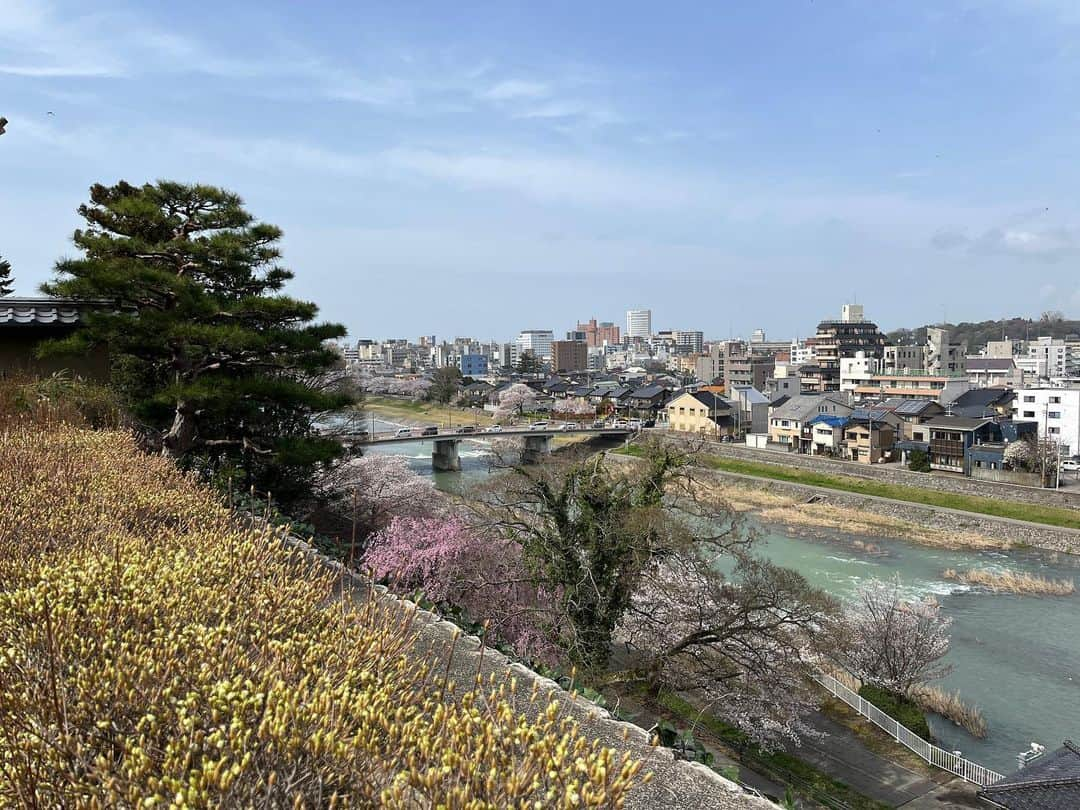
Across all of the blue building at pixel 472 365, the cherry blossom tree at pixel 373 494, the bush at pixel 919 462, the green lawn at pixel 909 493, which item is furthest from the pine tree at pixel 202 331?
the blue building at pixel 472 365

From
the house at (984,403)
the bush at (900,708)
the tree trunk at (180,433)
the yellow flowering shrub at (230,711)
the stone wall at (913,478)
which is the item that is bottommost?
the bush at (900,708)

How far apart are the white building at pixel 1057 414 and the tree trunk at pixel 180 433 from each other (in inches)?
1185

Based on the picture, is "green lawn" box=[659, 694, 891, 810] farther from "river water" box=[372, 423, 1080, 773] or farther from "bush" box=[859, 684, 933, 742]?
"river water" box=[372, 423, 1080, 773]

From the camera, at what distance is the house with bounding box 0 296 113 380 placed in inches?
330

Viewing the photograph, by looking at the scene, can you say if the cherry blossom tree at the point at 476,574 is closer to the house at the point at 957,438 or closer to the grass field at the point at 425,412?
the house at the point at 957,438

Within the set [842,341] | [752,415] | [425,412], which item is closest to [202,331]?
[752,415]

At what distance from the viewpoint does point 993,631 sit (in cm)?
1451

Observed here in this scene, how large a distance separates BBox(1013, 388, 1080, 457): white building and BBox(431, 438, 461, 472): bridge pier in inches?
972

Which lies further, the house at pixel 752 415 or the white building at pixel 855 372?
the white building at pixel 855 372

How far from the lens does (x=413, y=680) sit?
2.66m

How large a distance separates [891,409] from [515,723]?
114 feet

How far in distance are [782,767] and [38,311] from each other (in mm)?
10538

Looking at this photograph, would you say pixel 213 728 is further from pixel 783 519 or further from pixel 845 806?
pixel 783 519

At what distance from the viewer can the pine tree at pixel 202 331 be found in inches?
332
